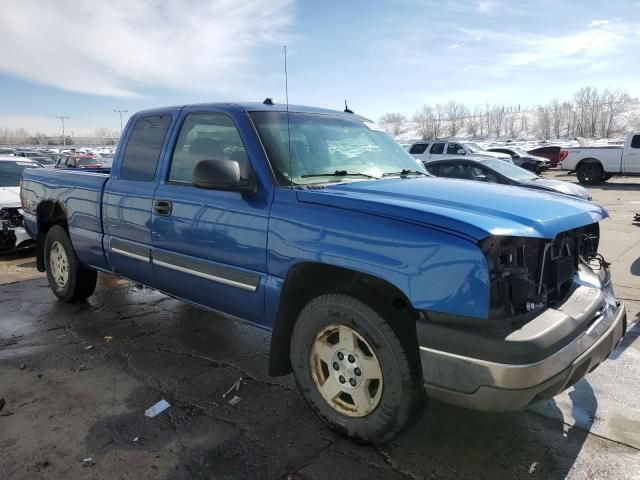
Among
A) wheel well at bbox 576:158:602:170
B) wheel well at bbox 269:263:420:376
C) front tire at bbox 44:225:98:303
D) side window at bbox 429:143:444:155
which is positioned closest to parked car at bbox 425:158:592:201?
side window at bbox 429:143:444:155

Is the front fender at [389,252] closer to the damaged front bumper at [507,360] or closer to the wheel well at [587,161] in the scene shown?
the damaged front bumper at [507,360]

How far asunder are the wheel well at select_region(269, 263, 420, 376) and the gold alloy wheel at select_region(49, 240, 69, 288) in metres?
3.29

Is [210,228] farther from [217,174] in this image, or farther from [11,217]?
[11,217]

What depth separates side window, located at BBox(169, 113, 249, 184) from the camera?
3.45 metres

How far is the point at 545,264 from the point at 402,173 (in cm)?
139

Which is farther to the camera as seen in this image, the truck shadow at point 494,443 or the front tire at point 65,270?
the front tire at point 65,270

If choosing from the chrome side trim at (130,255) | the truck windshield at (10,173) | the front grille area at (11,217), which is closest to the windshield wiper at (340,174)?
the chrome side trim at (130,255)

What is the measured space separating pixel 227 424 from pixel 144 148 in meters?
2.37

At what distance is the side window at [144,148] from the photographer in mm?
4035

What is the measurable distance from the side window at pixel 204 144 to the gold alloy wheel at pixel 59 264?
2316 millimetres

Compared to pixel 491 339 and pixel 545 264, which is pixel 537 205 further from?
pixel 491 339

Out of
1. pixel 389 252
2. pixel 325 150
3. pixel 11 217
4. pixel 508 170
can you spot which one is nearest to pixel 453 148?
pixel 508 170

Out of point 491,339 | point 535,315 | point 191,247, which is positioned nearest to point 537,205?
point 535,315

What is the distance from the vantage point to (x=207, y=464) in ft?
8.80
